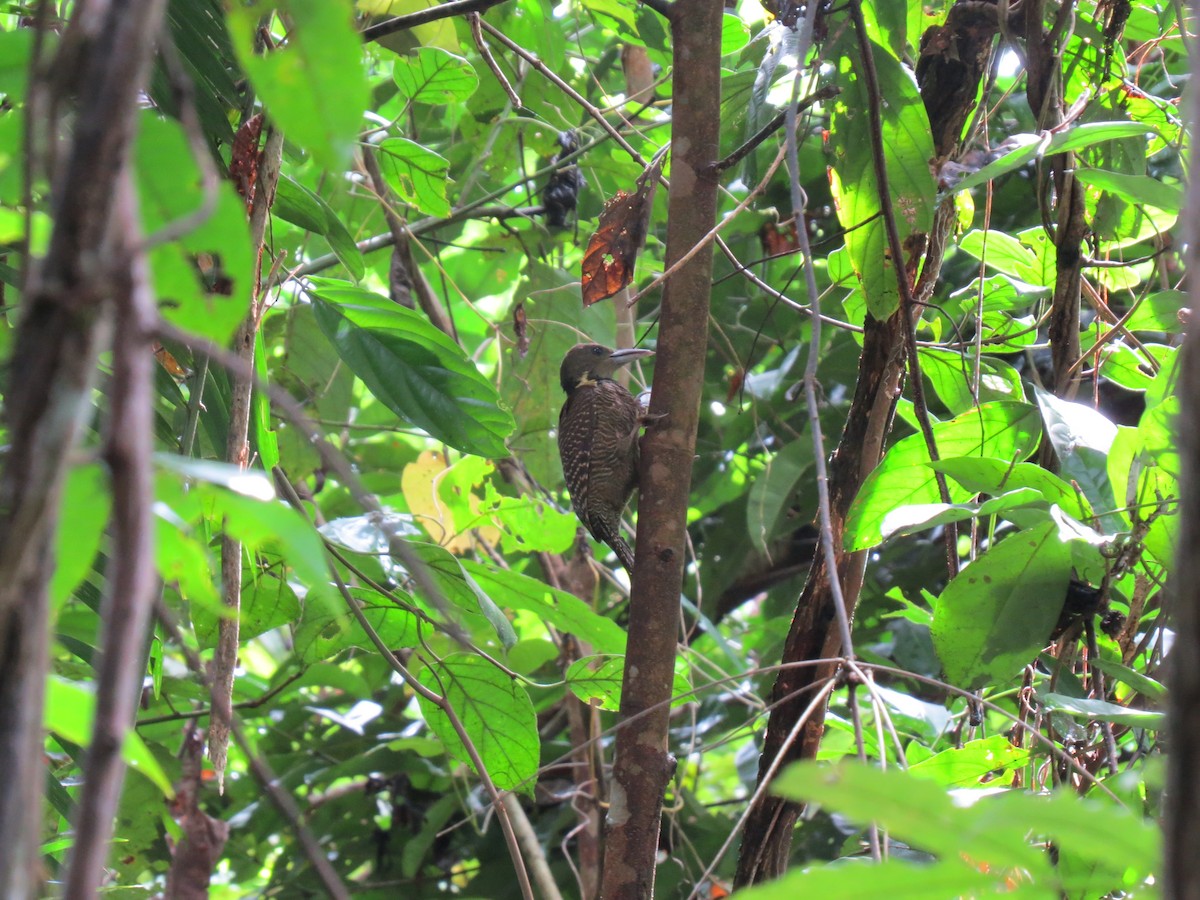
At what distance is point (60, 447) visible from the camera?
1.67 feet

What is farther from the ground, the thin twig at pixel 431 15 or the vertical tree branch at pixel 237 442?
the thin twig at pixel 431 15

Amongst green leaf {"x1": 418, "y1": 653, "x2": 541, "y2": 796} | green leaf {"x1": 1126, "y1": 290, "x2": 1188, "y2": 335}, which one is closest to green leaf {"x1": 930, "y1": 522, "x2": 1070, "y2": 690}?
green leaf {"x1": 1126, "y1": 290, "x2": 1188, "y2": 335}

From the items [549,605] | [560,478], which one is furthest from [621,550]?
[549,605]

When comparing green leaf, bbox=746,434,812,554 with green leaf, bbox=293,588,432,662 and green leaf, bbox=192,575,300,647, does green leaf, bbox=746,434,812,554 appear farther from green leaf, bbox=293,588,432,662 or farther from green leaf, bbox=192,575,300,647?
green leaf, bbox=192,575,300,647

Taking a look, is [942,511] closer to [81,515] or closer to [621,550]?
[81,515]

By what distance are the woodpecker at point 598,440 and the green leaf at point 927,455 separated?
2.01 meters

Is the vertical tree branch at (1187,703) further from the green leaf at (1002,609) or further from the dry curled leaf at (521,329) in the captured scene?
the dry curled leaf at (521,329)

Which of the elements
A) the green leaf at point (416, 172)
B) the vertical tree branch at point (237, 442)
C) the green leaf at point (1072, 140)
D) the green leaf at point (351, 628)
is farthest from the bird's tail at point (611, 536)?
the green leaf at point (1072, 140)

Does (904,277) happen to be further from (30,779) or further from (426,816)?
(426,816)

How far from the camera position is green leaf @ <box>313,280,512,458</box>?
2145 millimetres

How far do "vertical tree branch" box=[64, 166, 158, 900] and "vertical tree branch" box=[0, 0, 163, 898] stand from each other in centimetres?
2

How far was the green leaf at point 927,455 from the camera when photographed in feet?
5.93

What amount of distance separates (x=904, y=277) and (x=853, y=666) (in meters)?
0.92

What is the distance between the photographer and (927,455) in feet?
6.15
